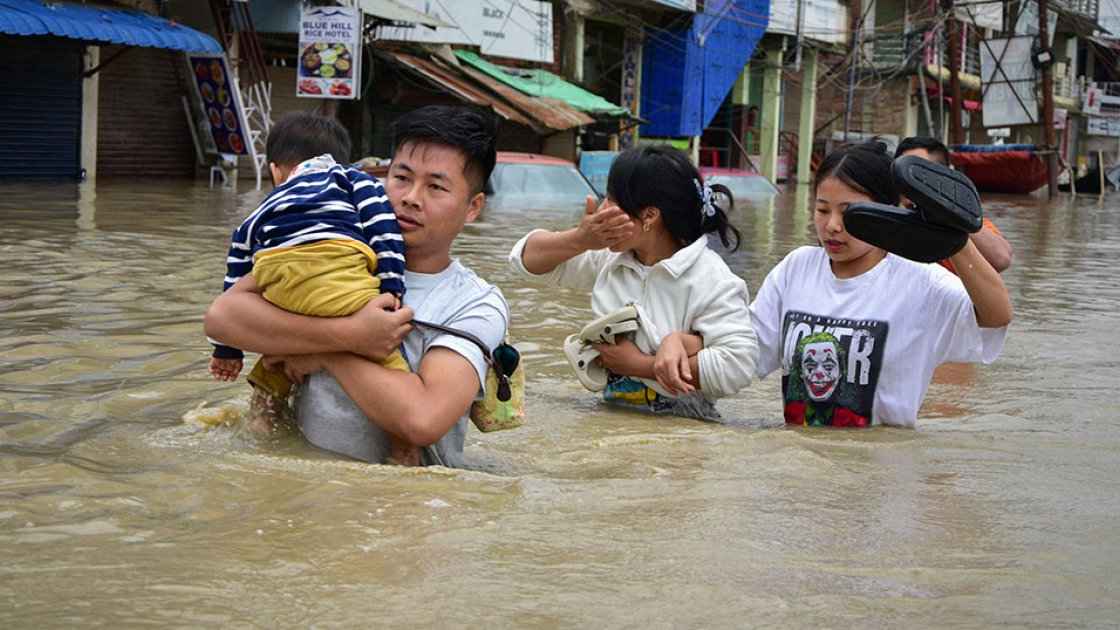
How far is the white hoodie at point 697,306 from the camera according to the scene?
13.9 feet

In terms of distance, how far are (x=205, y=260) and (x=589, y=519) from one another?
6381 millimetres

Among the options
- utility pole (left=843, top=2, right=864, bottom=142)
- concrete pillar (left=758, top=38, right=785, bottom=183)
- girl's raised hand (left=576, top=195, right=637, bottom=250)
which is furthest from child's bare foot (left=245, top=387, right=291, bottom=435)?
utility pole (left=843, top=2, right=864, bottom=142)

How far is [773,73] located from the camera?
3541cm

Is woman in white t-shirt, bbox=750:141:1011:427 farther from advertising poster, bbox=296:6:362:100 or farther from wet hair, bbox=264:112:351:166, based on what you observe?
advertising poster, bbox=296:6:362:100

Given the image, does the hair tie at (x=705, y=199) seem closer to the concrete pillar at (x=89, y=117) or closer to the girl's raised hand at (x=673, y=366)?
the girl's raised hand at (x=673, y=366)

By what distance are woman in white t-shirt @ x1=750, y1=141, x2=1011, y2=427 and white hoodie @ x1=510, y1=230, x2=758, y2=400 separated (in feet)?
0.60

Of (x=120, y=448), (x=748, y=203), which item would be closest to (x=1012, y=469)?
(x=120, y=448)

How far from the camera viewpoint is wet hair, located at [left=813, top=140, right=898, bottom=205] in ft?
13.5

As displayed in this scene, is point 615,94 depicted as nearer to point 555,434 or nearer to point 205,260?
point 205,260

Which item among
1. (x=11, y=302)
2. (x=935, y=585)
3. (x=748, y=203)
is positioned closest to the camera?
(x=935, y=585)

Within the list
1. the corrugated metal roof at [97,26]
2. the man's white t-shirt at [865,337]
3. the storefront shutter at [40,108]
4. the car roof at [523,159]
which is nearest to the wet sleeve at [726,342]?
the man's white t-shirt at [865,337]

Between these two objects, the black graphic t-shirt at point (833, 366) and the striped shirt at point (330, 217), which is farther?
the black graphic t-shirt at point (833, 366)

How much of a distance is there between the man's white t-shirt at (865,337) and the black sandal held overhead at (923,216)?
71 cm

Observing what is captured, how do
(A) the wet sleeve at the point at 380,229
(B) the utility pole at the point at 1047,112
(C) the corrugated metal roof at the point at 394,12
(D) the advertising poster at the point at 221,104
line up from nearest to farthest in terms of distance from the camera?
(A) the wet sleeve at the point at 380,229 → (D) the advertising poster at the point at 221,104 → (C) the corrugated metal roof at the point at 394,12 → (B) the utility pole at the point at 1047,112
